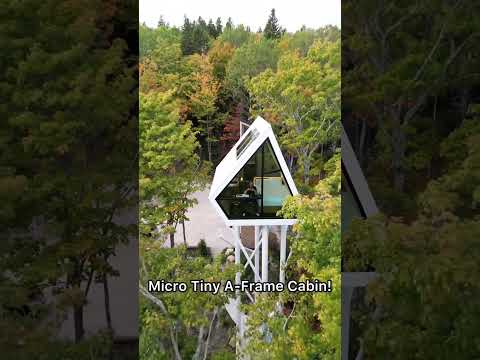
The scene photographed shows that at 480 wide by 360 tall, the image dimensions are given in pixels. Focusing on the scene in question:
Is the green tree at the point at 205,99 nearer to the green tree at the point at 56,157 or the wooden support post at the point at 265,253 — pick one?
the wooden support post at the point at 265,253

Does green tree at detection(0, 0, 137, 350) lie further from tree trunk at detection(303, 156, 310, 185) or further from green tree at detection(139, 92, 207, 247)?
tree trunk at detection(303, 156, 310, 185)

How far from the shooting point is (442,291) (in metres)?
9.70

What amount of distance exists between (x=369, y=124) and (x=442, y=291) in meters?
6.61

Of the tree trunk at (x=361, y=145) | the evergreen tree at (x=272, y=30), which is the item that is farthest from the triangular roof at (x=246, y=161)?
the tree trunk at (x=361, y=145)

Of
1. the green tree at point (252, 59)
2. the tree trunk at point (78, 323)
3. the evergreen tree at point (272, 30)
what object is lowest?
the tree trunk at point (78, 323)

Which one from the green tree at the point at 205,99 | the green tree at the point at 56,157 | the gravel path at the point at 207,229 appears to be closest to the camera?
the green tree at the point at 205,99

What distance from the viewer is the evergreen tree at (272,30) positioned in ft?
27.6

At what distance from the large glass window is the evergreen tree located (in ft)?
4.24

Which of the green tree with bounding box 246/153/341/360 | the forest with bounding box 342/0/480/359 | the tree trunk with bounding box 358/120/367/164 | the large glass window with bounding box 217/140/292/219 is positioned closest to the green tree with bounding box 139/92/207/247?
the large glass window with bounding box 217/140/292/219

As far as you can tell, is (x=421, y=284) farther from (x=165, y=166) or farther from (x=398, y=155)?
(x=398, y=155)

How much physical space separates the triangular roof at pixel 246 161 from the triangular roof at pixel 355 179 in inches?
45.2

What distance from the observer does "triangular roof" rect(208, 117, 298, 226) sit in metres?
8.69

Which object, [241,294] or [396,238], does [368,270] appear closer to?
[396,238]

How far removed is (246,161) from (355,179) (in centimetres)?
212
